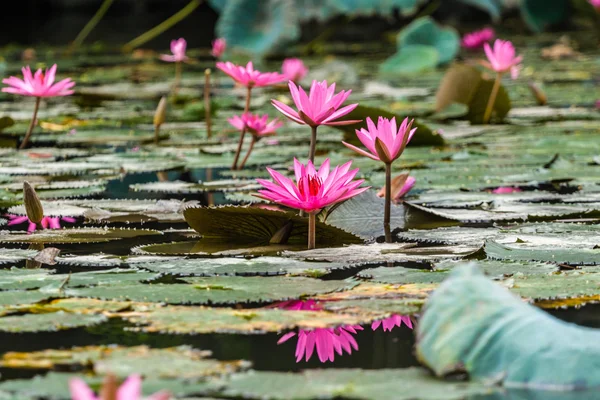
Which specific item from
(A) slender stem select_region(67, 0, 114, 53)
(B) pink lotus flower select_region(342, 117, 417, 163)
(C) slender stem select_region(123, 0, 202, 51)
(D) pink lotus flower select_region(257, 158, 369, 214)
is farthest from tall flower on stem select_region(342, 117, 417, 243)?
(A) slender stem select_region(67, 0, 114, 53)

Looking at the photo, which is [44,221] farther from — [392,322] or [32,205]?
[392,322]

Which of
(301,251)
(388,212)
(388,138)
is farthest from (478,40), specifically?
(301,251)

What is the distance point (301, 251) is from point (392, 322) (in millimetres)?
Answer: 361

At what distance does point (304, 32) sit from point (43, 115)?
19.5ft

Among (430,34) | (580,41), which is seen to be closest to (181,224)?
(430,34)

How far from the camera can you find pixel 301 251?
1392 mm

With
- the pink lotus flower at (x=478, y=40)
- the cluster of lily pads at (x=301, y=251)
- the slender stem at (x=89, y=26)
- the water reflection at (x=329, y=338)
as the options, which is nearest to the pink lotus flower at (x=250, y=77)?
the cluster of lily pads at (x=301, y=251)

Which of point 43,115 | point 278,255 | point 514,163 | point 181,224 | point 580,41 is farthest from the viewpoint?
point 580,41

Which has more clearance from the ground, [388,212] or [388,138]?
[388,138]

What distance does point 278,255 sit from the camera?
1374mm

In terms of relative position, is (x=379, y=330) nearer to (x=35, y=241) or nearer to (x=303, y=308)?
(x=303, y=308)

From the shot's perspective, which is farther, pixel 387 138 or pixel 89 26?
pixel 89 26

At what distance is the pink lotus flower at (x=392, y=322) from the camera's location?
40.8 inches

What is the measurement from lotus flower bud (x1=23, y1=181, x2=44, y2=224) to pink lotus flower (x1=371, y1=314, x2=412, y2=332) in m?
0.70
